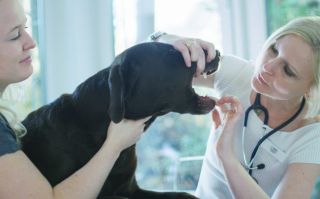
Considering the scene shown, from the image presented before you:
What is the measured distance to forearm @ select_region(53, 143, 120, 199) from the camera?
1.10 metres

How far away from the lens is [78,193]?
1.09 metres

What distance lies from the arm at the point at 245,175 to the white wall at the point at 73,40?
742 mm

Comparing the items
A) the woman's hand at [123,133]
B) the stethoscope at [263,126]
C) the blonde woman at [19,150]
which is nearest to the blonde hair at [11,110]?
the blonde woman at [19,150]

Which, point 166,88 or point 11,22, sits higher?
point 11,22

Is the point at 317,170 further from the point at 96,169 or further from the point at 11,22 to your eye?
the point at 11,22

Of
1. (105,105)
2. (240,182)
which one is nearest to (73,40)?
(105,105)

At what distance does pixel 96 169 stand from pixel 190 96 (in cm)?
37

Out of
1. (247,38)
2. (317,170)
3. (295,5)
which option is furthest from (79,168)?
(295,5)

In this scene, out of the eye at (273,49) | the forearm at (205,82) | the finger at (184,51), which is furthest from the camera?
the forearm at (205,82)

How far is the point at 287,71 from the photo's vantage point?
1392 mm

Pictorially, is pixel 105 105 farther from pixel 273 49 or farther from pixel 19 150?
pixel 273 49

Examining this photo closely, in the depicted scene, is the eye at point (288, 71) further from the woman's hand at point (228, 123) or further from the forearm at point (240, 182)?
the forearm at point (240, 182)

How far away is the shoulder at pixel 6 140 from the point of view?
3.38ft

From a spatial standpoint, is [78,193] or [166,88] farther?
[166,88]
